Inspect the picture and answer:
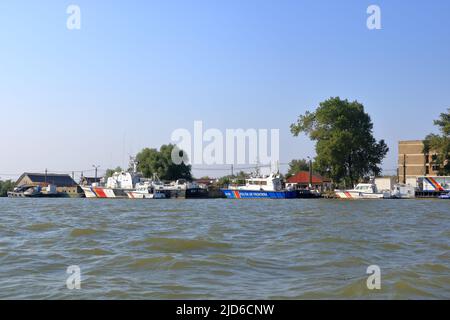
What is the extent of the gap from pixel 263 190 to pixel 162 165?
2442cm

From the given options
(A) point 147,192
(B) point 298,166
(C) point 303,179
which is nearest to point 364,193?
(C) point 303,179

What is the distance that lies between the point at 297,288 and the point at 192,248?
5202 millimetres

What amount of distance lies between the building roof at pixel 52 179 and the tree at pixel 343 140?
6129cm

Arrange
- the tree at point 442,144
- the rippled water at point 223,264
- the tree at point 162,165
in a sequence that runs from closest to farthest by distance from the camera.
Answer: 1. the rippled water at point 223,264
2. the tree at point 442,144
3. the tree at point 162,165

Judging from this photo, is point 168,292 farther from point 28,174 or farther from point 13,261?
point 28,174

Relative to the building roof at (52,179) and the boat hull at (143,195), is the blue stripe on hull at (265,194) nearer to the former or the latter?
the boat hull at (143,195)

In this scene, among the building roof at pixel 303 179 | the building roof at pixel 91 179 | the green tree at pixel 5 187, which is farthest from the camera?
the green tree at pixel 5 187

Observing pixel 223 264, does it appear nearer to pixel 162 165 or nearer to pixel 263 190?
pixel 263 190

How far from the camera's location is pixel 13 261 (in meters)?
11.2

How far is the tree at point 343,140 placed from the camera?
6950 centimetres

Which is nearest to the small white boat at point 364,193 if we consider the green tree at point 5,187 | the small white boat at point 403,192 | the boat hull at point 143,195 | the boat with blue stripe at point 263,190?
the small white boat at point 403,192

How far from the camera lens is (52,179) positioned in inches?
4626

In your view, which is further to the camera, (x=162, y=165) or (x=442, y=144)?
(x=162, y=165)

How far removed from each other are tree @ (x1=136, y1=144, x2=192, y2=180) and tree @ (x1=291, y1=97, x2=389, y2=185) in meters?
25.9
